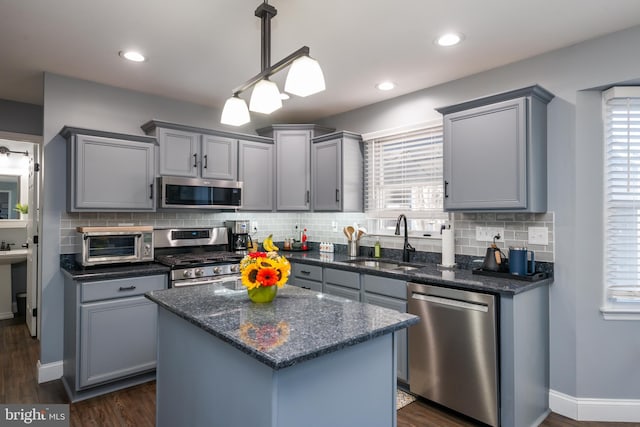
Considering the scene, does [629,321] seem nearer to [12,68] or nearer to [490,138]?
[490,138]

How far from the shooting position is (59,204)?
324 cm

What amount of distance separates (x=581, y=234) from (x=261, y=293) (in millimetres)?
2246

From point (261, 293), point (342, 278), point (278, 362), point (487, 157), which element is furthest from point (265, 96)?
point (342, 278)

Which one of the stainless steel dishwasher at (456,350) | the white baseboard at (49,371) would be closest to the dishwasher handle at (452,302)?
the stainless steel dishwasher at (456,350)

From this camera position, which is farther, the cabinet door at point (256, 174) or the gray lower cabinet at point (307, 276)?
the cabinet door at point (256, 174)

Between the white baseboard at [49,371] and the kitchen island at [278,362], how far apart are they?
1.85 meters

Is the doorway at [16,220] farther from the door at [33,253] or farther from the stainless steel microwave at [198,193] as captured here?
the stainless steel microwave at [198,193]

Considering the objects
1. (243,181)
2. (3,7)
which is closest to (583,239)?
(243,181)

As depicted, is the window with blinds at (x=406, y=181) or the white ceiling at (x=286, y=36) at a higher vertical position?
the white ceiling at (x=286, y=36)

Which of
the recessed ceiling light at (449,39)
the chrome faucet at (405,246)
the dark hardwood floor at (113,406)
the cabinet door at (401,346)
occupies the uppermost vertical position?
the recessed ceiling light at (449,39)

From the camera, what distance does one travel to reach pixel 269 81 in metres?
1.89

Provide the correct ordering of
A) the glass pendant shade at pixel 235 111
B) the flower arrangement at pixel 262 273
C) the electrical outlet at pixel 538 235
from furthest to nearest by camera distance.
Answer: the electrical outlet at pixel 538 235, the glass pendant shade at pixel 235 111, the flower arrangement at pixel 262 273

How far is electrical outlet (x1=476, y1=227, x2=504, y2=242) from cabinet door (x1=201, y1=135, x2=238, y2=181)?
8.04 ft

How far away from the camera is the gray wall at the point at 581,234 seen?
2.54m
